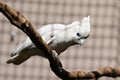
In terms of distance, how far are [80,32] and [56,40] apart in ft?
0.21

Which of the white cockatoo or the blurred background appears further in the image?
the blurred background

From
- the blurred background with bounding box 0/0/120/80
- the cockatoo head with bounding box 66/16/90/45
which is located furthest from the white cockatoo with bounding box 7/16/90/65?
the blurred background with bounding box 0/0/120/80

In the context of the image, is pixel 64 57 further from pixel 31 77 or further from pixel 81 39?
pixel 81 39

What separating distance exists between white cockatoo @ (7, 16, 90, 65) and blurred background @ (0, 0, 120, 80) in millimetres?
666

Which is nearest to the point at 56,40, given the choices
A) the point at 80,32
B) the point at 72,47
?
the point at 80,32

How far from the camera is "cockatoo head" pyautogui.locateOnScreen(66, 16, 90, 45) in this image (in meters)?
A: 1.02

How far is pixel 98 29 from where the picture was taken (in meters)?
1.81

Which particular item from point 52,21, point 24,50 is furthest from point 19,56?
point 52,21

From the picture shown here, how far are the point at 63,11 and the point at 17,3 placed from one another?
0.18 metres

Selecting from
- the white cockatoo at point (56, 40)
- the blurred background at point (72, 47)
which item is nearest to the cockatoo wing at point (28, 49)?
the white cockatoo at point (56, 40)

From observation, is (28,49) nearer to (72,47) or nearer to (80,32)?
(80,32)

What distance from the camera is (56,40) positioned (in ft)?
3.53

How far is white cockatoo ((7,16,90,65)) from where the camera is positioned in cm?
104

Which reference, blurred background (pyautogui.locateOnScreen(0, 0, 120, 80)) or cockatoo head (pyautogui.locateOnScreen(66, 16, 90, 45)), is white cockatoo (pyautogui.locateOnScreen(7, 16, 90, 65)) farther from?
blurred background (pyautogui.locateOnScreen(0, 0, 120, 80))
